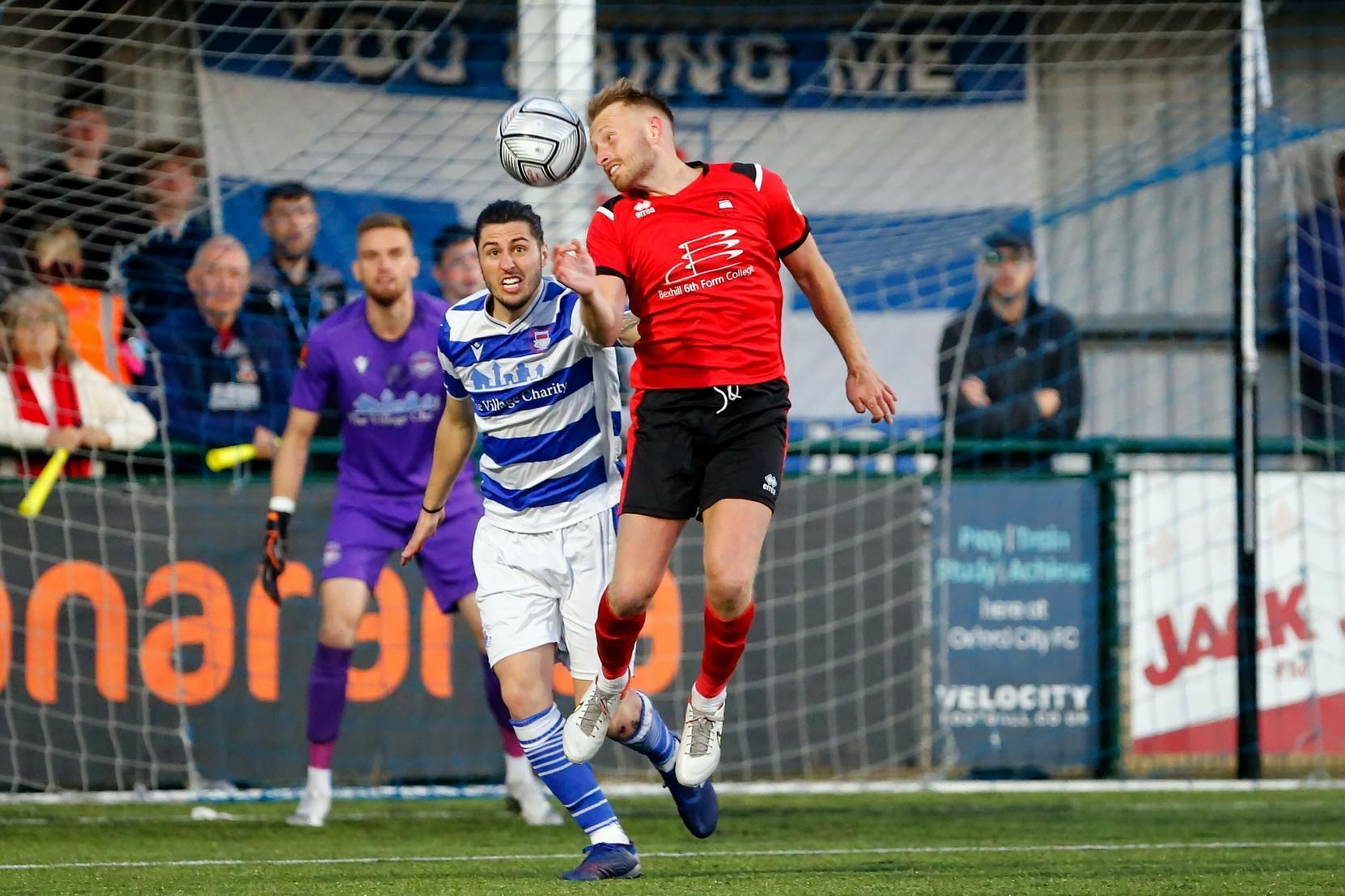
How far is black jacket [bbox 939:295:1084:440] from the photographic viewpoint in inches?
397

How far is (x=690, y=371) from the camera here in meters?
5.77

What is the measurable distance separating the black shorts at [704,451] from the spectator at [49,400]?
4.09 meters

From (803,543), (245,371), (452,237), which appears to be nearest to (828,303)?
(803,543)

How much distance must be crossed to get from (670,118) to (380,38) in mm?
7062

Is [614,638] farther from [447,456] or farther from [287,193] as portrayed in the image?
[287,193]

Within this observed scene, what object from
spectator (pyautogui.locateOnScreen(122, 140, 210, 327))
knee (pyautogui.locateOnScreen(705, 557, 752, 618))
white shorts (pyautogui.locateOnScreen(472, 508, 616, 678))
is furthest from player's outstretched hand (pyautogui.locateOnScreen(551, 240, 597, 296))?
spectator (pyautogui.locateOnScreen(122, 140, 210, 327))

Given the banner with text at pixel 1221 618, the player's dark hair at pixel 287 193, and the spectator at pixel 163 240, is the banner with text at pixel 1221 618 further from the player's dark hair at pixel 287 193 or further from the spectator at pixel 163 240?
the spectator at pixel 163 240

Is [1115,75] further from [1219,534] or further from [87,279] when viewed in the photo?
[87,279]

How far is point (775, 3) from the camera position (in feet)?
44.1

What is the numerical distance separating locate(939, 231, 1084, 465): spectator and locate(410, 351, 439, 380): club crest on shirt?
10.9ft

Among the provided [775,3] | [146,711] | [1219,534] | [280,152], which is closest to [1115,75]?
[775,3]

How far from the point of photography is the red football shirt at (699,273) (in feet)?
18.9

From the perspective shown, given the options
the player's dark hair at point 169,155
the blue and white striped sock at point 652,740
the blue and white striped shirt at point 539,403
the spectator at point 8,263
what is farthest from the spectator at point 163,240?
the blue and white striped sock at point 652,740

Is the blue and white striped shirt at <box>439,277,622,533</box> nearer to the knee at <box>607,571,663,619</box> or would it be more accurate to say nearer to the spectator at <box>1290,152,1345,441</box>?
the knee at <box>607,571,663,619</box>
